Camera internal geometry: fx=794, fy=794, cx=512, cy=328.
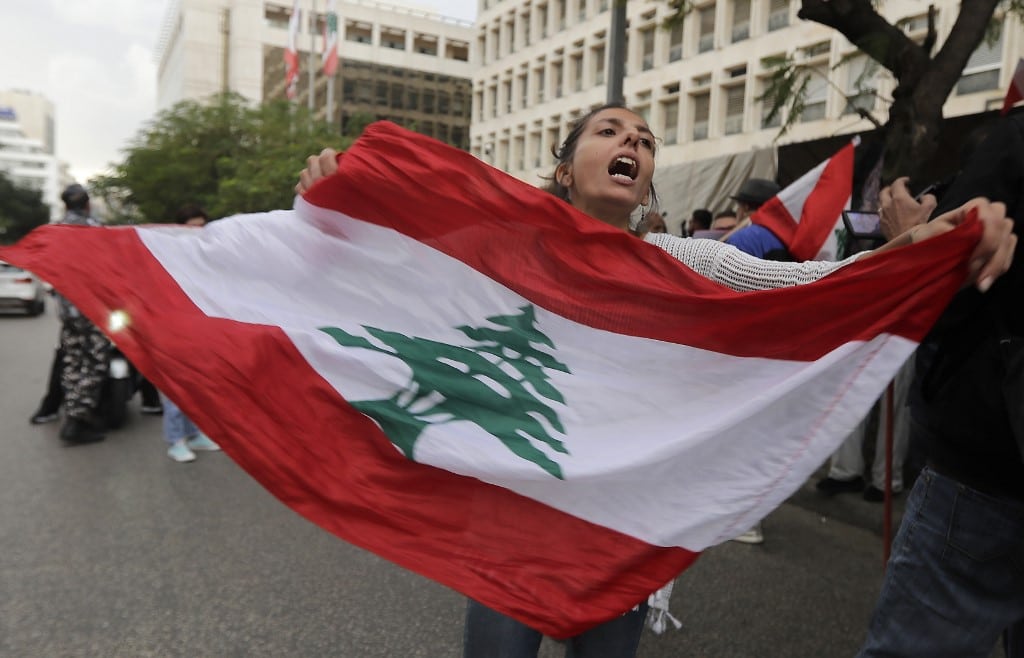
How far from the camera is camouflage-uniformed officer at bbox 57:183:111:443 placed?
23.0ft

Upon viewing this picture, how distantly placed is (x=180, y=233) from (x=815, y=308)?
1.99 m

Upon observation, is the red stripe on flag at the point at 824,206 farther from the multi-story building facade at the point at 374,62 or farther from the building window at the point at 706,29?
the multi-story building facade at the point at 374,62

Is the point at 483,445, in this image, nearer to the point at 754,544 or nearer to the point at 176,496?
the point at 754,544

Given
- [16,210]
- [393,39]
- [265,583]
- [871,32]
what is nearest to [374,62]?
[393,39]

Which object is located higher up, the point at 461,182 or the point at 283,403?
the point at 461,182

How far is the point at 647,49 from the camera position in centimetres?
3428

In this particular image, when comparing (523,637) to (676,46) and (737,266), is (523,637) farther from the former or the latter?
(676,46)

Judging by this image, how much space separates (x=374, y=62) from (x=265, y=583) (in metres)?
76.0

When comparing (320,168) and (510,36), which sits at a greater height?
A: (510,36)

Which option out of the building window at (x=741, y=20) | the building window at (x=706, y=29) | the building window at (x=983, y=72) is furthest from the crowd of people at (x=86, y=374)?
the building window at (x=706, y=29)

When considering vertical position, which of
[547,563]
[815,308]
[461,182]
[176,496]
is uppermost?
[461,182]

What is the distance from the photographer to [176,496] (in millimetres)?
5473

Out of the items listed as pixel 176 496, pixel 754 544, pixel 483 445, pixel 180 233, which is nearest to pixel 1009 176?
pixel 483 445

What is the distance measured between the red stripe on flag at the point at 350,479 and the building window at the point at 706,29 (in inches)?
1230
